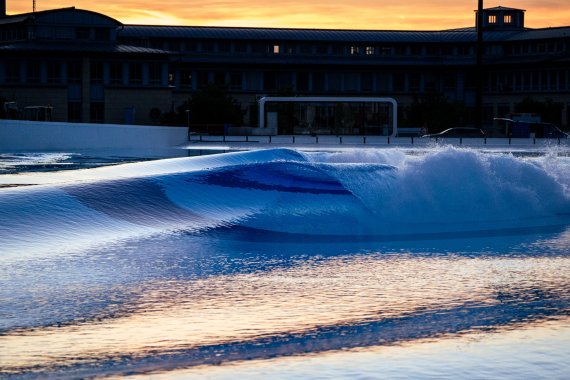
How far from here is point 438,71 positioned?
98562 mm

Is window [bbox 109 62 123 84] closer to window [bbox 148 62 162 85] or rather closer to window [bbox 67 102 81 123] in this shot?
window [bbox 148 62 162 85]

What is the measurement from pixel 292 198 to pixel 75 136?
20.8m

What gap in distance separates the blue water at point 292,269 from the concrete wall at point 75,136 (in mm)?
13918

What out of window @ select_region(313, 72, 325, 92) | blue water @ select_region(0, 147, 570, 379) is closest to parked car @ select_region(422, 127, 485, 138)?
blue water @ select_region(0, 147, 570, 379)

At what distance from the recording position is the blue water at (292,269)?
616cm

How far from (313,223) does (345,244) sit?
2040 millimetres

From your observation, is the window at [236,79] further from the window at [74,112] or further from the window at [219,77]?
the window at [74,112]

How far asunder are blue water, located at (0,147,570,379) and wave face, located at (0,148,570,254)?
0.04 m

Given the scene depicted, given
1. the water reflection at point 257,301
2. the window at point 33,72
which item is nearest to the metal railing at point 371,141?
the window at point 33,72

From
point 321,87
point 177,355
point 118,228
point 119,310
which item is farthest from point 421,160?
point 321,87

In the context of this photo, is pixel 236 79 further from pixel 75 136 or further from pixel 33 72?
pixel 75 136

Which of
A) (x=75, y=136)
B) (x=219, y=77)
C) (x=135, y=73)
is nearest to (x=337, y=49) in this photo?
(x=219, y=77)

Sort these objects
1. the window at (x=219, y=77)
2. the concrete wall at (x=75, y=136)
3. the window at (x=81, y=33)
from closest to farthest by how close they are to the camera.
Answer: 1. the concrete wall at (x=75, y=136)
2. the window at (x=81, y=33)
3. the window at (x=219, y=77)

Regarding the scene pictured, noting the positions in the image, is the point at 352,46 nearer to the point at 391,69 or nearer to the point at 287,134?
the point at 391,69
